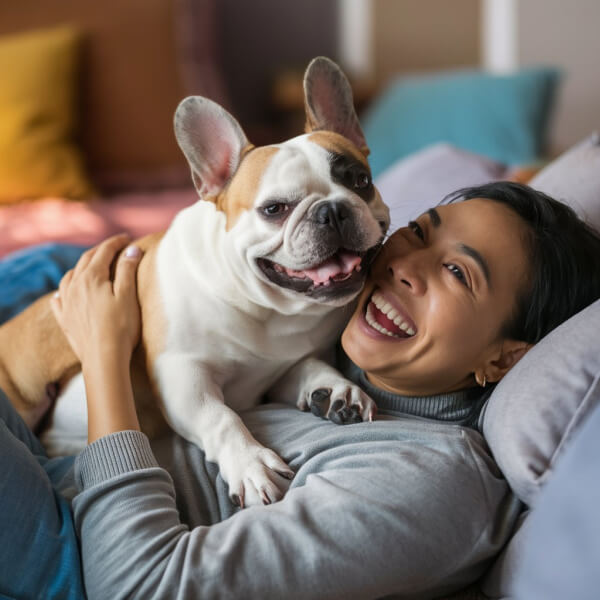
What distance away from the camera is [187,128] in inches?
44.4

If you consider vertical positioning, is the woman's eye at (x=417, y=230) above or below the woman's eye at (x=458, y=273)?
above

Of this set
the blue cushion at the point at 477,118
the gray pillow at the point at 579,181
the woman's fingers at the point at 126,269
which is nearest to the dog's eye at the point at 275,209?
the woman's fingers at the point at 126,269

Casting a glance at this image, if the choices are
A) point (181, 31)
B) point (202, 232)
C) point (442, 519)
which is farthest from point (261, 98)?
point (442, 519)

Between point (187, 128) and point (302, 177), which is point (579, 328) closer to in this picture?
point (302, 177)

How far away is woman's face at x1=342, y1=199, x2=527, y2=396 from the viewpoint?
98cm

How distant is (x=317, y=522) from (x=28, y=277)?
3.37ft

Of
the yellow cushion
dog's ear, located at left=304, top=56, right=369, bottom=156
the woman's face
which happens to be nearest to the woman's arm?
the woman's face

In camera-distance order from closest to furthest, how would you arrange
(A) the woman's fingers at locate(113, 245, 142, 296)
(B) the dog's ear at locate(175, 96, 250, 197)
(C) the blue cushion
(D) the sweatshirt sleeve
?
(D) the sweatshirt sleeve
(B) the dog's ear at locate(175, 96, 250, 197)
(A) the woman's fingers at locate(113, 245, 142, 296)
(C) the blue cushion

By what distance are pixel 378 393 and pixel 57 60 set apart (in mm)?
1908

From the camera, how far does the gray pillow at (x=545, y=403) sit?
87cm

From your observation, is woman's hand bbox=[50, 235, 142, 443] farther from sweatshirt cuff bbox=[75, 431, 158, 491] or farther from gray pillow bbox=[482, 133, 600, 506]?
gray pillow bbox=[482, 133, 600, 506]

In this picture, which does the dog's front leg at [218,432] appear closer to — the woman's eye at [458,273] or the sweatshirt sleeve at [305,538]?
the sweatshirt sleeve at [305,538]

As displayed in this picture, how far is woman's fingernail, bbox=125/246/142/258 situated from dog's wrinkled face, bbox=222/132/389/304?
279 millimetres

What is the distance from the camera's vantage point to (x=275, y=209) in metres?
1.05
